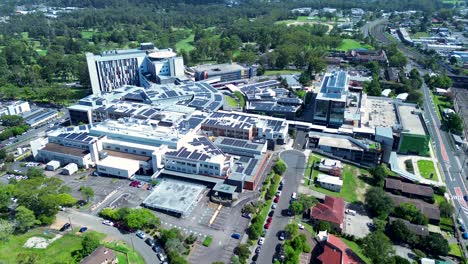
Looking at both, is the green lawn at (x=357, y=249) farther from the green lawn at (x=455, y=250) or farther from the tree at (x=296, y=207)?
the green lawn at (x=455, y=250)

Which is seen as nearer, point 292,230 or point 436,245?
point 436,245

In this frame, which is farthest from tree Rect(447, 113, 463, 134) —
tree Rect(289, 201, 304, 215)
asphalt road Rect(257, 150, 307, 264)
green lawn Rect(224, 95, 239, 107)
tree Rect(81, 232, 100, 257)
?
tree Rect(81, 232, 100, 257)

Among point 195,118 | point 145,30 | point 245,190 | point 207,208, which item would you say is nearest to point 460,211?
point 245,190

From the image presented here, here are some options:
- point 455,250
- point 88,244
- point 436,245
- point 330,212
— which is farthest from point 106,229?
point 455,250

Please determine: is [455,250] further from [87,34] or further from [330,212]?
[87,34]

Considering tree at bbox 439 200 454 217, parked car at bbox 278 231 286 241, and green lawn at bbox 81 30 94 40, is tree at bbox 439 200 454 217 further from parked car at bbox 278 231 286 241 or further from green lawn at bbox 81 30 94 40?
green lawn at bbox 81 30 94 40

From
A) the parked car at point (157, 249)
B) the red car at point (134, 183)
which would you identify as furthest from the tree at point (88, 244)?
the red car at point (134, 183)
